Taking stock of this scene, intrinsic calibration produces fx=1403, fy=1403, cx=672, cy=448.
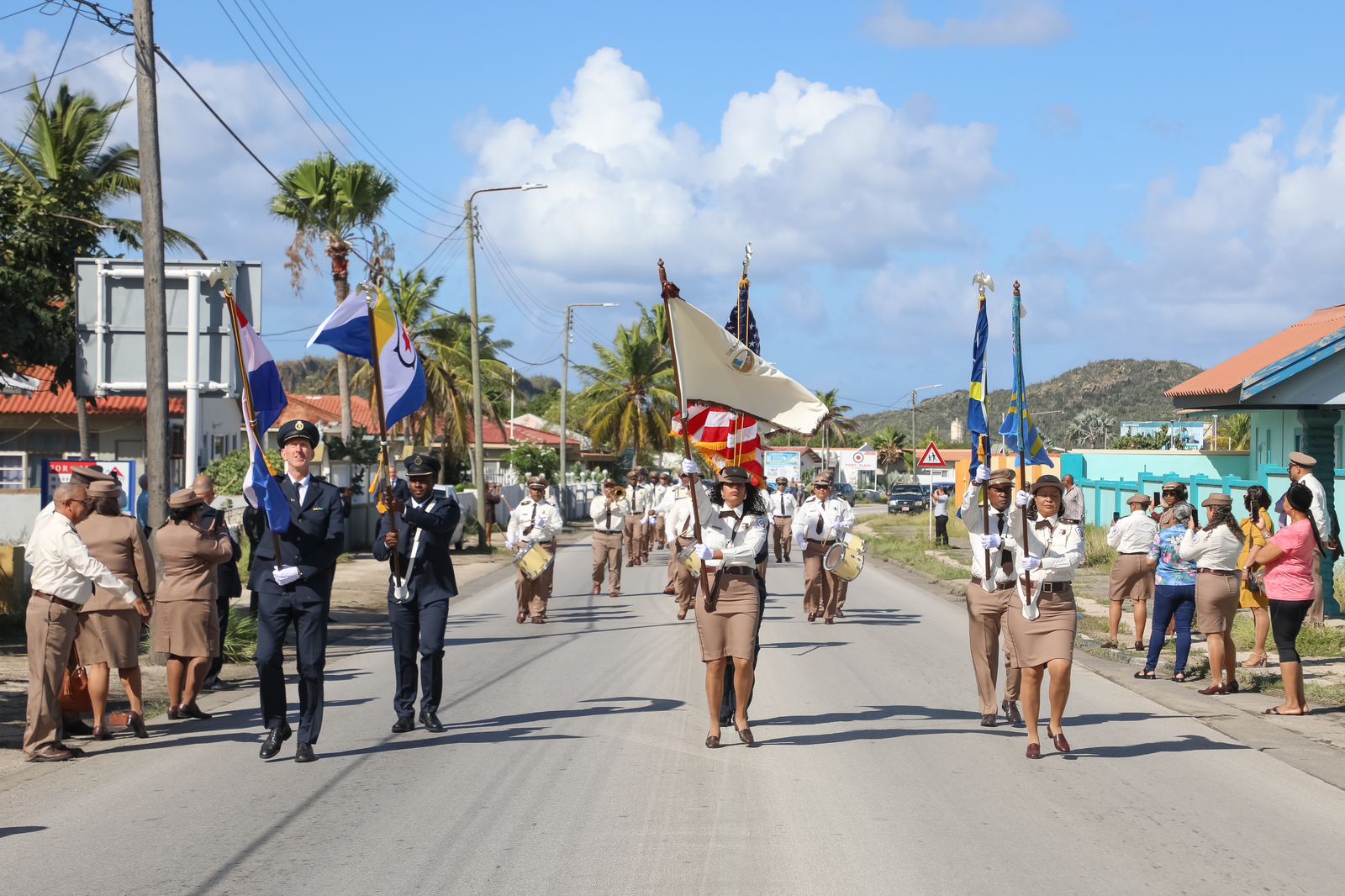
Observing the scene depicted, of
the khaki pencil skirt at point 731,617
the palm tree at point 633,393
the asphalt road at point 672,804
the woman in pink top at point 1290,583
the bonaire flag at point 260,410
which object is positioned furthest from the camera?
the palm tree at point 633,393

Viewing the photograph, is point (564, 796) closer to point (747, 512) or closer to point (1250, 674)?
point (747, 512)

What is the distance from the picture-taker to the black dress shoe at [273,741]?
338 inches

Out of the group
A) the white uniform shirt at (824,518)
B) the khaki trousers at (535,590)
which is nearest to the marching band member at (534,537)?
the khaki trousers at (535,590)

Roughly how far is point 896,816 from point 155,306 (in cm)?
932

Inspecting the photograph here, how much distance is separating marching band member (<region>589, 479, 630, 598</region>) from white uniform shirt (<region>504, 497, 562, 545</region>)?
3.21 meters

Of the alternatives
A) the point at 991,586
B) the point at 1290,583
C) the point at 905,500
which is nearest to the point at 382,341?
the point at 991,586

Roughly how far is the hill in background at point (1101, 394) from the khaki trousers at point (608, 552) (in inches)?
3347

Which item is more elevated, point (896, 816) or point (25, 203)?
point (25, 203)

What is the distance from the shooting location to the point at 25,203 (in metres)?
15.9

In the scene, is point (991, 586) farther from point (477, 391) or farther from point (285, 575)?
point (477, 391)

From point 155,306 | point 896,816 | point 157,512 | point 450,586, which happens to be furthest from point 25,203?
point 896,816

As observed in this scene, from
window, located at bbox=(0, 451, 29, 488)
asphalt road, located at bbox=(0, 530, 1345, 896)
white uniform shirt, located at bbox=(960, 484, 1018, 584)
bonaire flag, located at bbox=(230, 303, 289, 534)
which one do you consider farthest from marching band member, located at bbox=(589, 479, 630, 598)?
window, located at bbox=(0, 451, 29, 488)

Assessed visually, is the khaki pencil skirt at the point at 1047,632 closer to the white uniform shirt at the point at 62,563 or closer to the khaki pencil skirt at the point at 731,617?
the khaki pencil skirt at the point at 731,617

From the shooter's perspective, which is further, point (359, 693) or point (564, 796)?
point (359, 693)
